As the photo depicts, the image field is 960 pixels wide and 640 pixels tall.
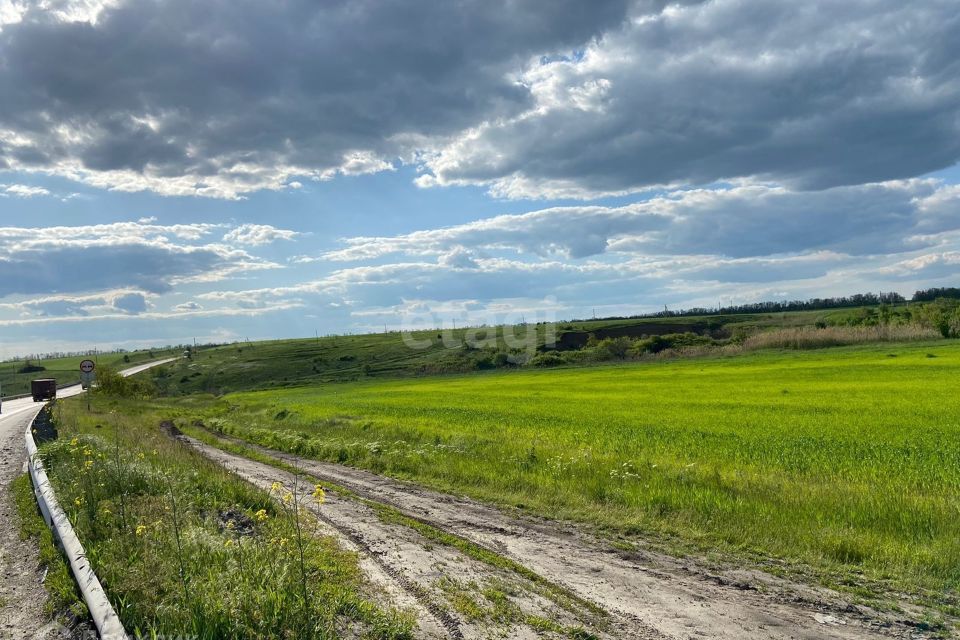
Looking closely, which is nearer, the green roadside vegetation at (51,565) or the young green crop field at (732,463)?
the green roadside vegetation at (51,565)

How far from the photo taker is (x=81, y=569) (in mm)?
6676

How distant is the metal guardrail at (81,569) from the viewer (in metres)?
5.29

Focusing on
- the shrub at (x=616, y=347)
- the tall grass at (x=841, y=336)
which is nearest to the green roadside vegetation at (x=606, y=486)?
the tall grass at (x=841, y=336)

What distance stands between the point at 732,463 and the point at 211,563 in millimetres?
12459

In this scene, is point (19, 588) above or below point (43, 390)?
above

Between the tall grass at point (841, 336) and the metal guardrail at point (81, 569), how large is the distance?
249 feet

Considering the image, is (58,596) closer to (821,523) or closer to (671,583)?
(671,583)

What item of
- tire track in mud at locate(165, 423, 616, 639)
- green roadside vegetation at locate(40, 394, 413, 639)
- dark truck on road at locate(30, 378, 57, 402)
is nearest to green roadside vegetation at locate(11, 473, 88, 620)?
green roadside vegetation at locate(40, 394, 413, 639)

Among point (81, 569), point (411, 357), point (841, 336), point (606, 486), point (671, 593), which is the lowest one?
point (411, 357)

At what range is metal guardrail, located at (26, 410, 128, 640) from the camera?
5289mm

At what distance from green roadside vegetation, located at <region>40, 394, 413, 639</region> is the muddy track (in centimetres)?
243

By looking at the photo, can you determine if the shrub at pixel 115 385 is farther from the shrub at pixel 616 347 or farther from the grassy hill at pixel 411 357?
the shrub at pixel 616 347

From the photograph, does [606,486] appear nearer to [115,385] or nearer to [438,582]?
[438,582]

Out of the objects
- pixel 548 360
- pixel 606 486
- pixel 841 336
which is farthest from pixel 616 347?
pixel 606 486
